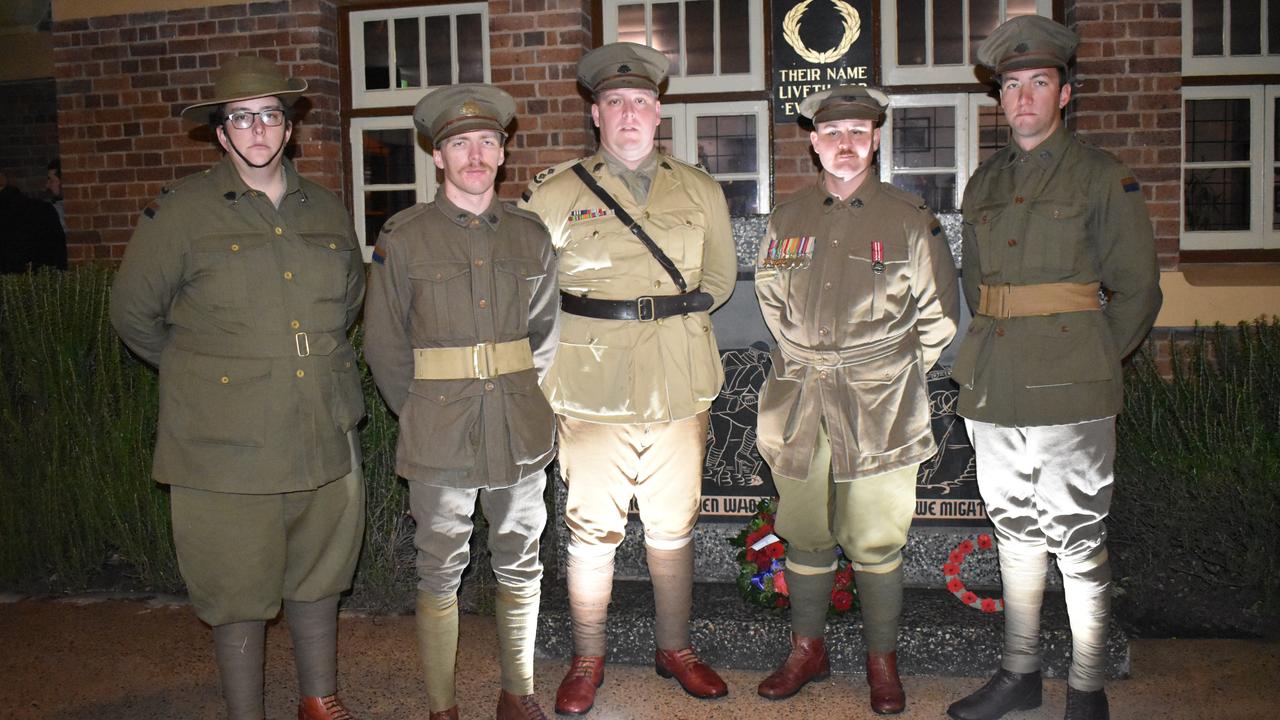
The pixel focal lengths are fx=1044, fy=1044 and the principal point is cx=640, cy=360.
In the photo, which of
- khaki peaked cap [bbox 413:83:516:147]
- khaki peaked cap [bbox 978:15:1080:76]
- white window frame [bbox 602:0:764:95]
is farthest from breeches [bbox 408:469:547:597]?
white window frame [bbox 602:0:764:95]

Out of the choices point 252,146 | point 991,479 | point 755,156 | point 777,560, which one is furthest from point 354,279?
point 755,156

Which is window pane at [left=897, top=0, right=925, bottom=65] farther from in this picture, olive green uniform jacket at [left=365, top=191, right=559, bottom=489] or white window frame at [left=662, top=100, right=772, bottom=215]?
olive green uniform jacket at [left=365, top=191, right=559, bottom=489]

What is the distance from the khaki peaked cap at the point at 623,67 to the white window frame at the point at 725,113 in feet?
9.25

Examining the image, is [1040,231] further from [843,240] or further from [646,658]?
[646,658]

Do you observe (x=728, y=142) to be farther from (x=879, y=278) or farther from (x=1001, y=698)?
(x=1001, y=698)

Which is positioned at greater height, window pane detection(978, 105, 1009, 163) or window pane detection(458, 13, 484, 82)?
window pane detection(458, 13, 484, 82)

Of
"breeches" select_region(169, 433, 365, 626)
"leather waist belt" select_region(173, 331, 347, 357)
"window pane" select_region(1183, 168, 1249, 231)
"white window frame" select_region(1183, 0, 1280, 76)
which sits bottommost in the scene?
"breeches" select_region(169, 433, 365, 626)

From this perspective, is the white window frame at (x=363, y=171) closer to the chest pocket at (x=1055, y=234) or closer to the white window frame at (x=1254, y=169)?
→ the chest pocket at (x=1055, y=234)

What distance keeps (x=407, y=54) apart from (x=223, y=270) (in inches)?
157

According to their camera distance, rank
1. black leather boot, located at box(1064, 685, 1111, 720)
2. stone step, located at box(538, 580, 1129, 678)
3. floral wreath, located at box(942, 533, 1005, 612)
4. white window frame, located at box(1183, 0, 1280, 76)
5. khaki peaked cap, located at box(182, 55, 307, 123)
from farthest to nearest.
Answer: white window frame, located at box(1183, 0, 1280, 76) < floral wreath, located at box(942, 533, 1005, 612) < stone step, located at box(538, 580, 1129, 678) < black leather boot, located at box(1064, 685, 1111, 720) < khaki peaked cap, located at box(182, 55, 307, 123)

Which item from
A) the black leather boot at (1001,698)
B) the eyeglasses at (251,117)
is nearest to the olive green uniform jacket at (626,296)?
the eyeglasses at (251,117)

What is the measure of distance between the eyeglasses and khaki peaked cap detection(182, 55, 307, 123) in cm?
5

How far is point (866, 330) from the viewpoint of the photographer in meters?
3.55

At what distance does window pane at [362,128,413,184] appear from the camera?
6.84m
